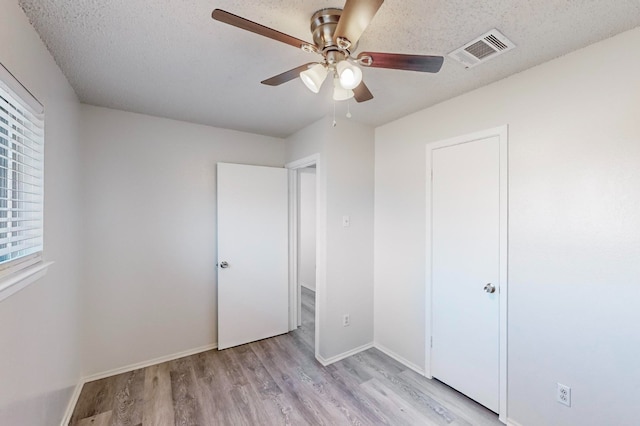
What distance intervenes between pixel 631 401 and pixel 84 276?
12.3 ft

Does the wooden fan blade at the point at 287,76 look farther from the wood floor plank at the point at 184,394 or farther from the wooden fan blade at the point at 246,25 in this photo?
the wood floor plank at the point at 184,394

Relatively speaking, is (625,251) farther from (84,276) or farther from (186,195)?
(84,276)

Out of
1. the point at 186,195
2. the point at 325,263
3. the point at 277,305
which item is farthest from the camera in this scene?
the point at 277,305

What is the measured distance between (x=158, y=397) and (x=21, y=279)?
150 centimetres

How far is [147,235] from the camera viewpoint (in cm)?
263

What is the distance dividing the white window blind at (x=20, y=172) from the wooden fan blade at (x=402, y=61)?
58.1 inches

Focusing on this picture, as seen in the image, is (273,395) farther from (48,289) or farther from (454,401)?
(48,289)

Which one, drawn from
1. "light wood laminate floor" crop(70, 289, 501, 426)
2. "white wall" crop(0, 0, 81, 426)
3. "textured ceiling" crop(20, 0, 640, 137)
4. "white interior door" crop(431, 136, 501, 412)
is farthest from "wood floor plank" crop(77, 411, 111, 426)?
"white interior door" crop(431, 136, 501, 412)

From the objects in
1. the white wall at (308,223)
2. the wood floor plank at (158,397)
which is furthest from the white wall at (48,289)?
the white wall at (308,223)

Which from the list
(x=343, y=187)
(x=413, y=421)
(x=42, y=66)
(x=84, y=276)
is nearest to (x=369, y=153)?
(x=343, y=187)

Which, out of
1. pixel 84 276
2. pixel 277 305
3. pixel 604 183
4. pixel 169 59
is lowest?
pixel 277 305

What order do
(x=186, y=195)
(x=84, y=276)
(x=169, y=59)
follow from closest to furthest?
(x=169, y=59) < (x=84, y=276) < (x=186, y=195)

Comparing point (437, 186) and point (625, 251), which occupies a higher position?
point (437, 186)

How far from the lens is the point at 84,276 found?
235 cm
